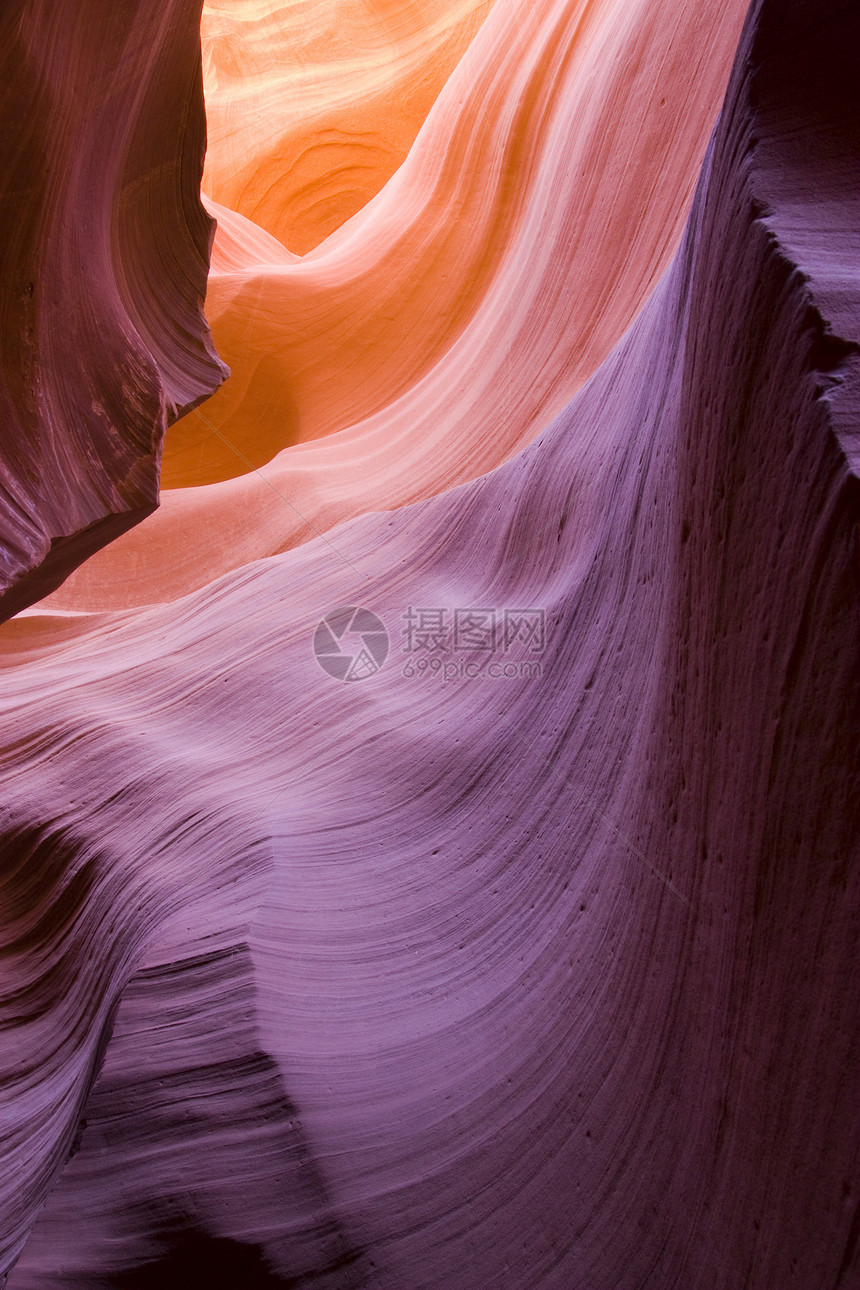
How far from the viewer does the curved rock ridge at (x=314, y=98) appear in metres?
3.80

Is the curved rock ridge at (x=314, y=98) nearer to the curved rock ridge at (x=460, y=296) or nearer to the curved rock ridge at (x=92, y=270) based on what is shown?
the curved rock ridge at (x=460, y=296)

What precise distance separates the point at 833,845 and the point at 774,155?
458mm

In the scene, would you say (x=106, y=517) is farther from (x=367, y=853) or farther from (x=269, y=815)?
(x=367, y=853)

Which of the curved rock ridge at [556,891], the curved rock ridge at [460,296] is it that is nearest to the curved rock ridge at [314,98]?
the curved rock ridge at [460,296]

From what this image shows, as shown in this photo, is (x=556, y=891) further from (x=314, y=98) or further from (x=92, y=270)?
(x=314, y=98)

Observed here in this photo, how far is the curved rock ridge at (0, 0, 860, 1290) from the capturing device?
0.58 m

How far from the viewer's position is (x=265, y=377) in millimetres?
2742

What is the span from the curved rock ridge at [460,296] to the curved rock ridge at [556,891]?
77cm

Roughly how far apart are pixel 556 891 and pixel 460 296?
2.01m

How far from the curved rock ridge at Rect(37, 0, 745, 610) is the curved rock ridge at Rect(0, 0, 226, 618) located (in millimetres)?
736

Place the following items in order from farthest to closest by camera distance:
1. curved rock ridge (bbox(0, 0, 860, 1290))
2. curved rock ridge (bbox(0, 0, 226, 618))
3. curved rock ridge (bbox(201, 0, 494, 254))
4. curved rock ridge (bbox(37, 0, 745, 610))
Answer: curved rock ridge (bbox(201, 0, 494, 254)), curved rock ridge (bbox(37, 0, 745, 610)), curved rock ridge (bbox(0, 0, 226, 618)), curved rock ridge (bbox(0, 0, 860, 1290))

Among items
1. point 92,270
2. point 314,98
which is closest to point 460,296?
point 92,270

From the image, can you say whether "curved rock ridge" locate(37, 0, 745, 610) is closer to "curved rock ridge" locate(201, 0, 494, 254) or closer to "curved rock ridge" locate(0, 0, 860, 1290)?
"curved rock ridge" locate(0, 0, 860, 1290)

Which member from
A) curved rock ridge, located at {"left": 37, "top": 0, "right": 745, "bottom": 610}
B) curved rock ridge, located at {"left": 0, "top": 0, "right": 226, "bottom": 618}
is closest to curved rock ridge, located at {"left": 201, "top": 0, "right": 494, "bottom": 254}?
curved rock ridge, located at {"left": 37, "top": 0, "right": 745, "bottom": 610}
